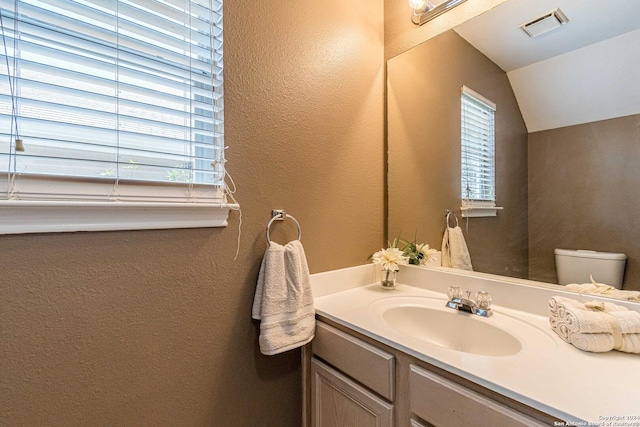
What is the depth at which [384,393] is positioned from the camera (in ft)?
2.64

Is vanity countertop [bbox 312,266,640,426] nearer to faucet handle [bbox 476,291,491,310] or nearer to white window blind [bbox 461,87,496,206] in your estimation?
faucet handle [bbox 476,291,491,310]

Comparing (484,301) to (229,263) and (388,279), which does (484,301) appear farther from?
(229,263)

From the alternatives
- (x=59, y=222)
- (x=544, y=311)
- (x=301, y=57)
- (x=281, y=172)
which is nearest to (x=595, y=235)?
(x=544, y=311)

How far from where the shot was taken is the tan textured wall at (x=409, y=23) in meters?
1.15

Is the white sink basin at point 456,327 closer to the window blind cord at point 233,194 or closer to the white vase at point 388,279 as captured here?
the white vase at point 388,279

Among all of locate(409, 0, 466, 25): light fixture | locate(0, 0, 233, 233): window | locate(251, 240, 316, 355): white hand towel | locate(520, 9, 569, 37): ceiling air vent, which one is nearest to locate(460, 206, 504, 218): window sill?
locate(520, 9, 569, 37): ceiling air vent

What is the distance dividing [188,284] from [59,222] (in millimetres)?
356

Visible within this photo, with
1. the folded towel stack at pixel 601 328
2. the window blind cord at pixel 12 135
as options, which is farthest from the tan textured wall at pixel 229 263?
the folded towel stack at pixel 601 328

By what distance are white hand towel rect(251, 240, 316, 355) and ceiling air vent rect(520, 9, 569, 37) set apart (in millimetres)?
1125

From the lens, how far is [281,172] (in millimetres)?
1069

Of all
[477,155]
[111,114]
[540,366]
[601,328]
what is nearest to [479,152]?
[477,155]

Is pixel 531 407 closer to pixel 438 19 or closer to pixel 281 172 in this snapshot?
pixel 281 172

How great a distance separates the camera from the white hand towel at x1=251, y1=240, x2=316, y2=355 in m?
0.94

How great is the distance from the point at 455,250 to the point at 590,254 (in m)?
0.43
